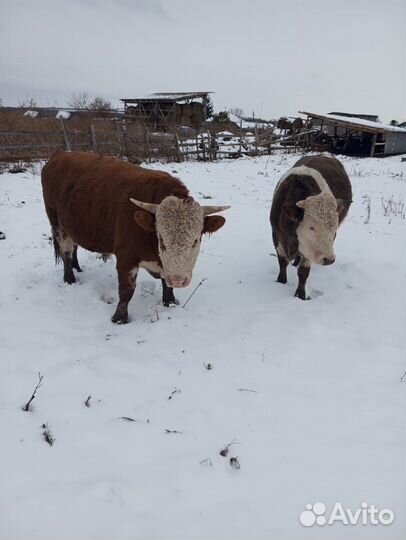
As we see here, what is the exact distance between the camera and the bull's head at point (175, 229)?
10.1 ft

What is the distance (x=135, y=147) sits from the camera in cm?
1549

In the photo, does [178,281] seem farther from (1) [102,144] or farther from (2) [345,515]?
(1) [102,144]

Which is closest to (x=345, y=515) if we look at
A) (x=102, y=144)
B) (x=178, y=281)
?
(x=178, y=281)

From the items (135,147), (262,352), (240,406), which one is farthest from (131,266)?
(135,147)

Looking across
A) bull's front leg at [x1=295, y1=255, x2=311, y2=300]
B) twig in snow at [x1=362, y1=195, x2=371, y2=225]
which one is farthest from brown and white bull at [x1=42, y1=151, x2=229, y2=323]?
twig in snow at [x1=362, y1=195, x2=371, y2=225]

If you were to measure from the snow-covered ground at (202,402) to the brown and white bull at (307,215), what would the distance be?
515mm

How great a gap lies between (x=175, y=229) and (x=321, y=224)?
1619 millimetres

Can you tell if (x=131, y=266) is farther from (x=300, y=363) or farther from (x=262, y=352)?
(x=300, y=363)

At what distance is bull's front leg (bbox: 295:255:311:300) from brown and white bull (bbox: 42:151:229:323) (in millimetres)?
1365

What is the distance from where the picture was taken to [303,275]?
433 cm

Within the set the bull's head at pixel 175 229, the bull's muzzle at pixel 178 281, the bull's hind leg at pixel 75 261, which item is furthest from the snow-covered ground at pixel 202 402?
the bull's head at pixel 175 229

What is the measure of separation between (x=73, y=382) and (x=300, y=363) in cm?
184

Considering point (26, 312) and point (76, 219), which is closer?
point (26, 312)

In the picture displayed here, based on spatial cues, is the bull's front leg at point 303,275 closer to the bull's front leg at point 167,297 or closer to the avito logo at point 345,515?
the bull's front leg at point 167,297
